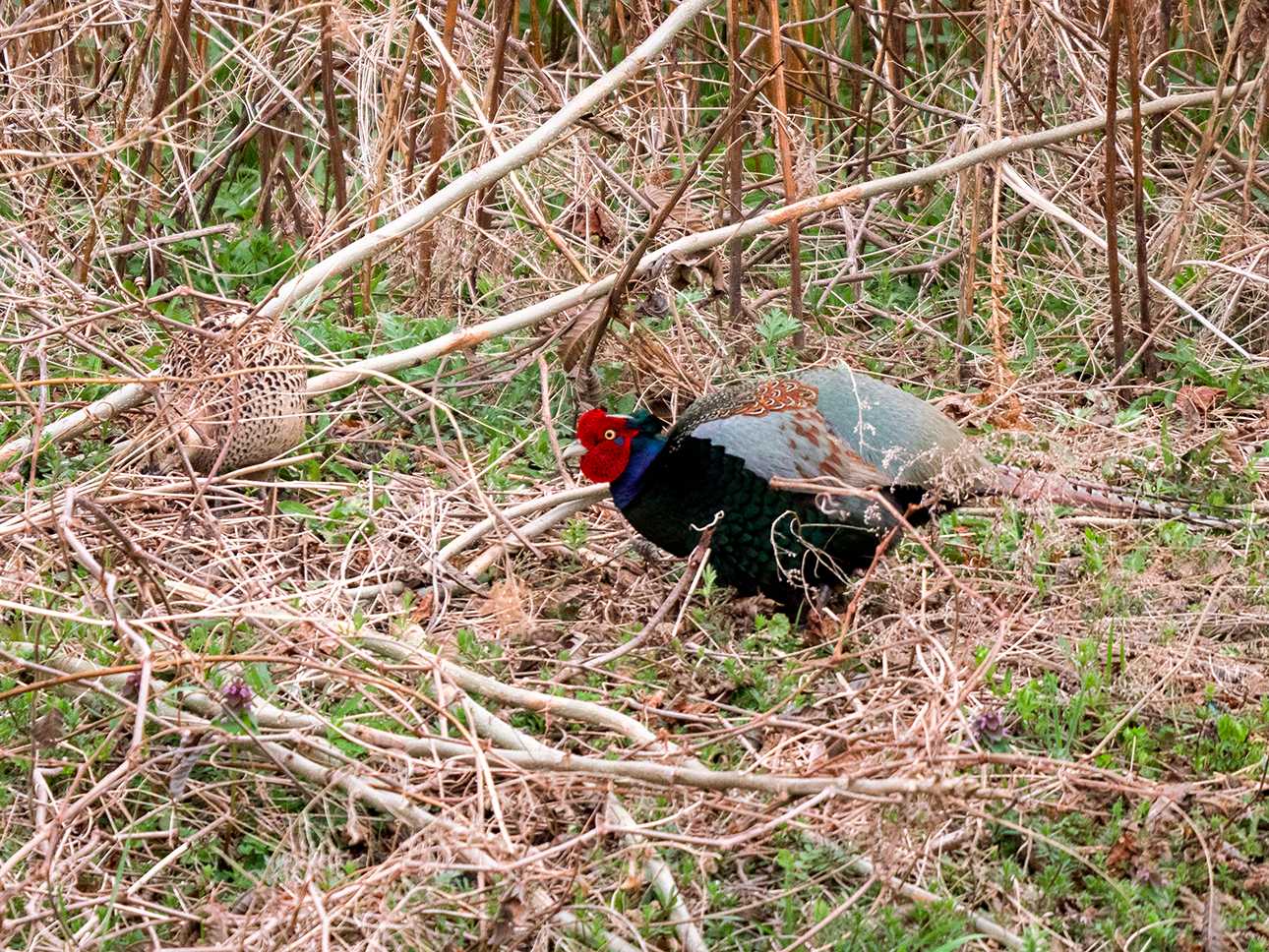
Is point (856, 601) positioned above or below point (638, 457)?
above

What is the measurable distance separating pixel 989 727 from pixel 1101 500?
1.12 metres

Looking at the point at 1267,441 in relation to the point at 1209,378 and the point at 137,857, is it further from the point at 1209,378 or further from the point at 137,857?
the point at 137,857

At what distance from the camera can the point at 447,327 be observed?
4.73 metres

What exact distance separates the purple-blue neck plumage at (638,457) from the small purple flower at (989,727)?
1021mm

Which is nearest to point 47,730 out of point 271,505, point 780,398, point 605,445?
point 271,505

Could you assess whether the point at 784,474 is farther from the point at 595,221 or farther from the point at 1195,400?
the point at 1195,400

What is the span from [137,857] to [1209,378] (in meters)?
3.46

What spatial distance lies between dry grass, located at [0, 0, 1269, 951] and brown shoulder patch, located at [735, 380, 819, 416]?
45 centimetres

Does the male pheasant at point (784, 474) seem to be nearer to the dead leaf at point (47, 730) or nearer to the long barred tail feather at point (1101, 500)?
the long barred tail feather at point (1101, 500)

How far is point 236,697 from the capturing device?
9.02 ft

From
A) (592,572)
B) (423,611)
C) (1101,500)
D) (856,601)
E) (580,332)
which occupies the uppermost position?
(856,601)

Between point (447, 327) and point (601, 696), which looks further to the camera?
point (447, 327)

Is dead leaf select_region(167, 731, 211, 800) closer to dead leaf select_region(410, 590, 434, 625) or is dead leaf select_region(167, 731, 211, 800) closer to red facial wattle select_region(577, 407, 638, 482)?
dead leaf select_region(410, 590, 434, 625)

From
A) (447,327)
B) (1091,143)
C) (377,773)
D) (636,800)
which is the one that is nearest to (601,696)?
(636,800)
